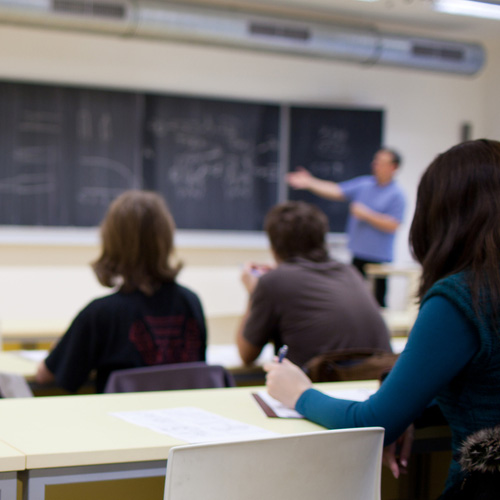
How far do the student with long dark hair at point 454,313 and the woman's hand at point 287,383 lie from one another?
13 centimetres

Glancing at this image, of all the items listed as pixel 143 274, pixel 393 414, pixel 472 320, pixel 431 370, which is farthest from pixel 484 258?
pixel 143 274

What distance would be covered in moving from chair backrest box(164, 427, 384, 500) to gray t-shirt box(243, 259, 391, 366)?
3.86 ft

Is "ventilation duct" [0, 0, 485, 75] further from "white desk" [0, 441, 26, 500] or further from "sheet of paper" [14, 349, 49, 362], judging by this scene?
→ "white desk" [0, 441, 26, 500]

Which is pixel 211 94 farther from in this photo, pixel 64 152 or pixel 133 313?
pixel 133 313

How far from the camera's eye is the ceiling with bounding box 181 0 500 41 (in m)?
5.62

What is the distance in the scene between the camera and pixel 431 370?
1.42 meters

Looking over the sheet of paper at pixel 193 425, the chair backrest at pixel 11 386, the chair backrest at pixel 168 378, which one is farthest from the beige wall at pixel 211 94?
the sheet of paper at pixel 193 425


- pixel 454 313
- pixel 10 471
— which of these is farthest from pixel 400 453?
pixel 10 471

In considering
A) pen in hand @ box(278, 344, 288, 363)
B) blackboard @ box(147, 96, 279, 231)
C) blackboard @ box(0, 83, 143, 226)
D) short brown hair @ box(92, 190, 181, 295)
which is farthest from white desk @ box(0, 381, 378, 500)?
blackboard @ box(147, 96, 279, 231)

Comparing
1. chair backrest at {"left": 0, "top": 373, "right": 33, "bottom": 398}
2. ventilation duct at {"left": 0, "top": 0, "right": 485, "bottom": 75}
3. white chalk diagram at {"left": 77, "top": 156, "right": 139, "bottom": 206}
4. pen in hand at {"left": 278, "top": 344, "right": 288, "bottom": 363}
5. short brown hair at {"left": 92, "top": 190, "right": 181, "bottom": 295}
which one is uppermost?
ventilation duct at {"left": 0, "top": 0, "right": 485, "bottom": 75}

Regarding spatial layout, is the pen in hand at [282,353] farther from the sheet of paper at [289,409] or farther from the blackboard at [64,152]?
the blackboard at [64,152]

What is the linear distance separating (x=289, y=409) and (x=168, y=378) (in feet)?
1.57

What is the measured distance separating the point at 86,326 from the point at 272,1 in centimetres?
402

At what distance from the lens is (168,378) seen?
2.11m
